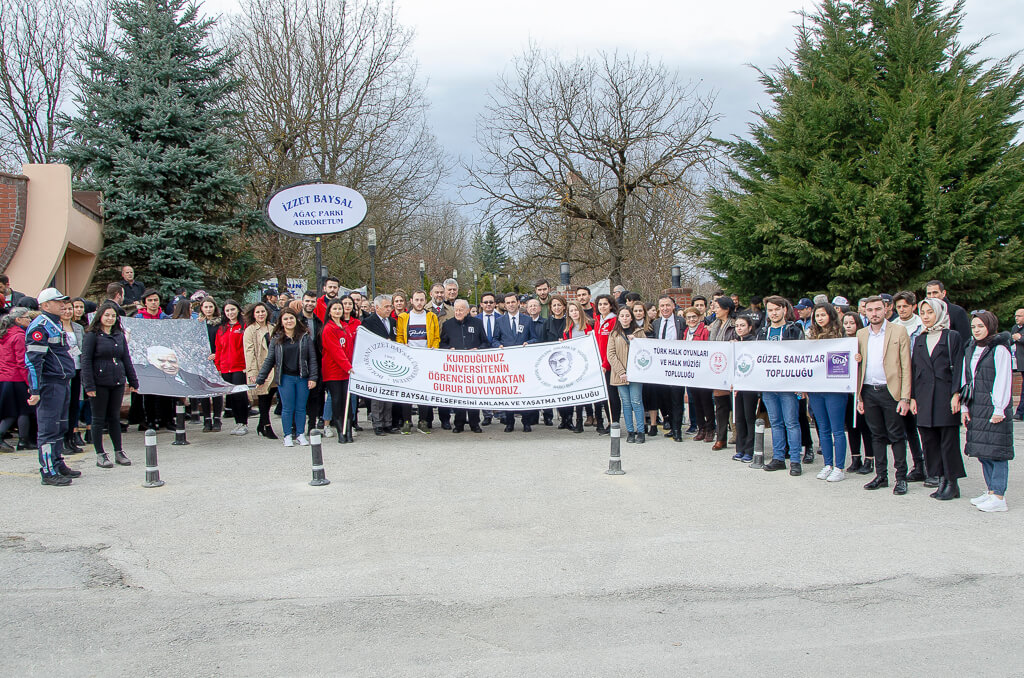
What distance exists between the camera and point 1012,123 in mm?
16266

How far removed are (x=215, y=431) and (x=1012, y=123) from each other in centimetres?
1680

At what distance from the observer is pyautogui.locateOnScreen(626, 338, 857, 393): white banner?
29.2ft

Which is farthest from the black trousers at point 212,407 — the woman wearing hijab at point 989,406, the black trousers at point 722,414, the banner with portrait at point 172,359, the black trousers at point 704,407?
the woman wearing hijab at point 989,406

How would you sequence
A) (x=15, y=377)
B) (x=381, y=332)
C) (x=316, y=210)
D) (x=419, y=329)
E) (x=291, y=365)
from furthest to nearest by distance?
1. (x=316, y=210)
2. (x=419, y=329)
3. (x=381, y=332)
4. (x=291, y=365)
5. (x=15, y=377)

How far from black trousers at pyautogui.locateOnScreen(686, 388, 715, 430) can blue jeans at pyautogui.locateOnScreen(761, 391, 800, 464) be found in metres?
1.48

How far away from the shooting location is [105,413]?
372 inches

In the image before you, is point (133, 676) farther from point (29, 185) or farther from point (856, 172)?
point (856, 172)

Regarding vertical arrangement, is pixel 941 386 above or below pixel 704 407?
above

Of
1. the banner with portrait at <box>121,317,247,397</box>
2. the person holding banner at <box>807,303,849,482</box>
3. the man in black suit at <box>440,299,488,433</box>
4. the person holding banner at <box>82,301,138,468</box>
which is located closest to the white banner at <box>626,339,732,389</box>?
the person holding banner at <box>807,303,849,482</box>

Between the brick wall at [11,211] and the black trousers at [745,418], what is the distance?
48.0 feet

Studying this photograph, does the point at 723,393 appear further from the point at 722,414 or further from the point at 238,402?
the point at 238,402

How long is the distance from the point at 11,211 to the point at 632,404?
13.6 metres

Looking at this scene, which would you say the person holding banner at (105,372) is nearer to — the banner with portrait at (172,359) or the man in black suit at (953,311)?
the banner with portrait at (172,359)

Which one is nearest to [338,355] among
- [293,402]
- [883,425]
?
[293,402]
